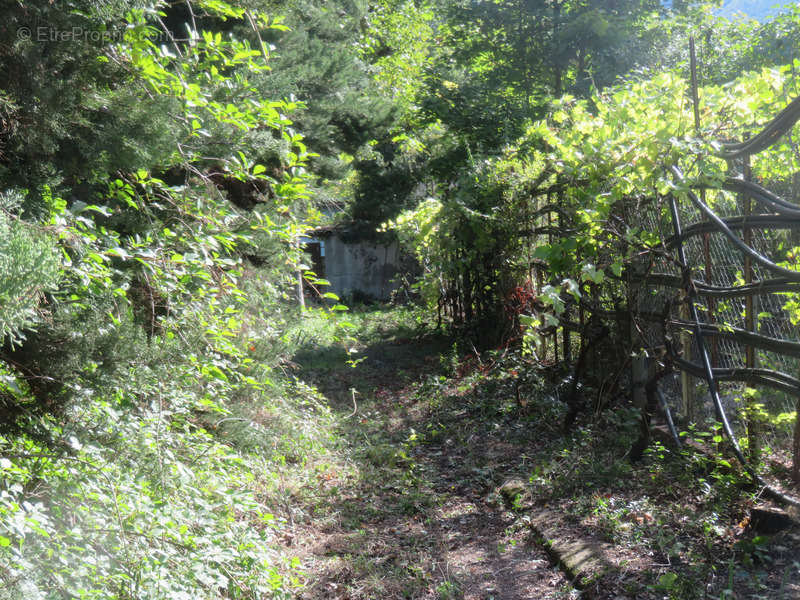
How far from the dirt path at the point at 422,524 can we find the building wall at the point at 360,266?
42.9ft

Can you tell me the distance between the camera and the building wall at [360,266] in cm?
1967

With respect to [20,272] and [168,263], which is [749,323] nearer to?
[168,263]

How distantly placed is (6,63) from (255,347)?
2866 mm

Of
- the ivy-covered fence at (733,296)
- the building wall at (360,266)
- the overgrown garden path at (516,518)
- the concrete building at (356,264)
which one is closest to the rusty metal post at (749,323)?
the ivy-covered fence at (733,296)

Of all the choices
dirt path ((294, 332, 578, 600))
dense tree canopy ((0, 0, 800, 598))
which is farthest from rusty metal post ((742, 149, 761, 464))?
dirt path ((294, 332, 578, 600))

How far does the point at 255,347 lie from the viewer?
5066 mm

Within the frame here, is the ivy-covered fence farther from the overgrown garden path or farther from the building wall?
the building wall

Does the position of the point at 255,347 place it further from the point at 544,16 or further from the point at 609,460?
the point at 544,16

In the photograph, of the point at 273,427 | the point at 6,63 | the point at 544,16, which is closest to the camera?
the point at 6,63

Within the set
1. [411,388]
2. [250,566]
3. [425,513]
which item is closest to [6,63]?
[250,566]

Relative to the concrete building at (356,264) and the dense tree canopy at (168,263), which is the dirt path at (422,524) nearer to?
the dense tree canopy at (168,263)

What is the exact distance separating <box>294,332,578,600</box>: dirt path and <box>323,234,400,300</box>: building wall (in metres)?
13.1

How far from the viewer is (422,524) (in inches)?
165

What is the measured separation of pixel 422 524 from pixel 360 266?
52.5 feet
